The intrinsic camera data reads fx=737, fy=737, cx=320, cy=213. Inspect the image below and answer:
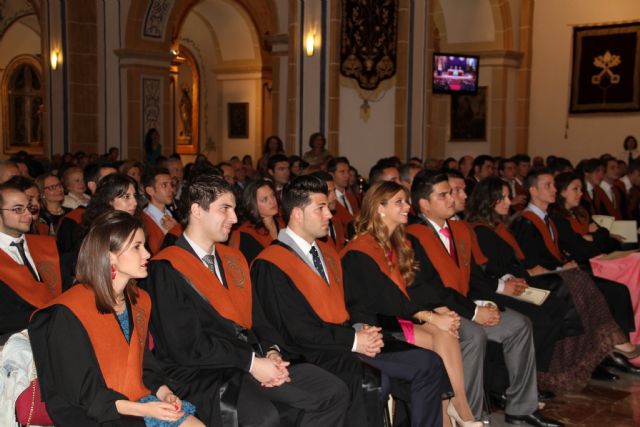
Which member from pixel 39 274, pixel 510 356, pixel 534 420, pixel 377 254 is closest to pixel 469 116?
pixel 510 356

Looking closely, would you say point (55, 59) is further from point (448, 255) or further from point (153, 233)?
point (448, 255)

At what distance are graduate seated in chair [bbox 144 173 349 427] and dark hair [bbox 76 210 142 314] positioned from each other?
0.50 metres

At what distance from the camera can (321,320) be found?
410 centimetres

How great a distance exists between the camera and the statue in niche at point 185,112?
72.9 feet

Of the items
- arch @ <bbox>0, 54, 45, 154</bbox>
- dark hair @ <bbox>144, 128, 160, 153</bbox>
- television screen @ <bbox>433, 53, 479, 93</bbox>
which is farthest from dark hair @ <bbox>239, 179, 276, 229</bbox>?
arch @ <bbox>0, 54, 45, 154</bbox>

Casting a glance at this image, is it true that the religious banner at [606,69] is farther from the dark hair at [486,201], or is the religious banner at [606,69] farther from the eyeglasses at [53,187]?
the eyeglasses at [53,187]

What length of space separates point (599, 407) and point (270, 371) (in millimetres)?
2872

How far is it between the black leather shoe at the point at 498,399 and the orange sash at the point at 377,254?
123 cm

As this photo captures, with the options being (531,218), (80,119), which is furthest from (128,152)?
(531,218)

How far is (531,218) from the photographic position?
633 cm

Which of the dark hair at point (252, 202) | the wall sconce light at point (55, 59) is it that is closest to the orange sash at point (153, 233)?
the dark hair at point (252, 202)

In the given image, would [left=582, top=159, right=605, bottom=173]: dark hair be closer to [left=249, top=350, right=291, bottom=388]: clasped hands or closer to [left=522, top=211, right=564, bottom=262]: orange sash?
[left=522, top=211, right=564, bottom=262]: orange sash

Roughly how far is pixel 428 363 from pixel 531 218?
8.67 ft

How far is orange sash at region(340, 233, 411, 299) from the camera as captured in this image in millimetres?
4594
